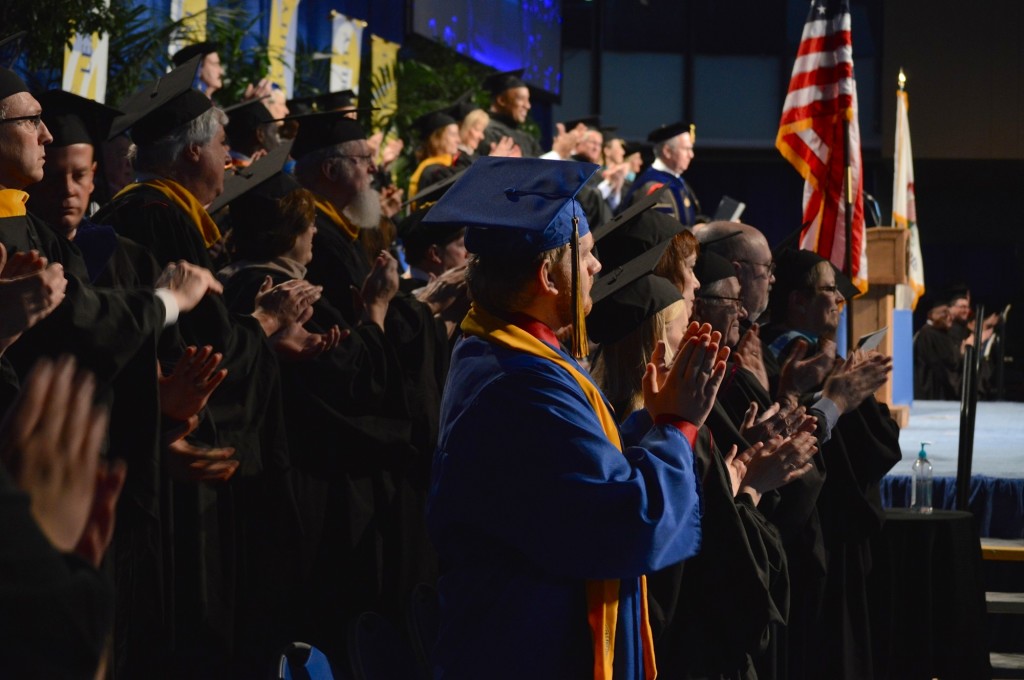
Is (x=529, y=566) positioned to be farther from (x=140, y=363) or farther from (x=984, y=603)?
(x=984, y=603)

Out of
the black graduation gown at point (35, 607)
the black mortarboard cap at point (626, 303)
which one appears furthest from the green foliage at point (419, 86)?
the black graduation gown at point (35, 607)

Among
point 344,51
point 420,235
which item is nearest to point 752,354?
point 420,235

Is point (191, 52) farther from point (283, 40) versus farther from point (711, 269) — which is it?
point (283, 40)

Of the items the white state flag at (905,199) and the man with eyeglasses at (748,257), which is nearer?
the man with eyeglasses at (748,257)

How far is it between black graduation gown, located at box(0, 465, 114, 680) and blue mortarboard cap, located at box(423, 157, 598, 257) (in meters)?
1.57

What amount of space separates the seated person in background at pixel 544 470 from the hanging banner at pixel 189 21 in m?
6.88

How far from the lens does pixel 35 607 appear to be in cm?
122

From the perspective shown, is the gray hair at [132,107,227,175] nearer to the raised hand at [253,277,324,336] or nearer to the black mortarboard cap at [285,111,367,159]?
the raised hand at [253,277,324,336]

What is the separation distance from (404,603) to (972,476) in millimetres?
2687

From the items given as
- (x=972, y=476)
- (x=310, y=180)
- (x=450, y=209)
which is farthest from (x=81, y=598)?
(x=972, y=476)

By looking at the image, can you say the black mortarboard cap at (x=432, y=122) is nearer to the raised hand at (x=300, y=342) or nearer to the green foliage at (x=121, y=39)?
the green foliage at (x=121, y=39)

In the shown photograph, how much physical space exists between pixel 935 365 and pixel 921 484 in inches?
432

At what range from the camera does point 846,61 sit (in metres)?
7.58

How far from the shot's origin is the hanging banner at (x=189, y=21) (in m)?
9.20
